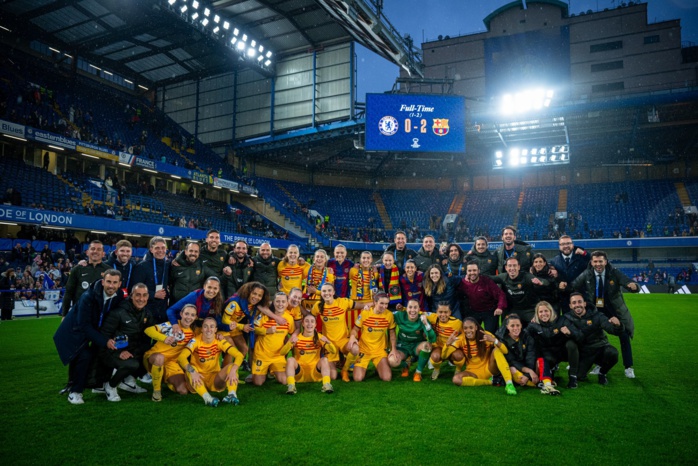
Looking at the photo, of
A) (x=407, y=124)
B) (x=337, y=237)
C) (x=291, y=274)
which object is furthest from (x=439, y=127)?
(x=291, y=274)

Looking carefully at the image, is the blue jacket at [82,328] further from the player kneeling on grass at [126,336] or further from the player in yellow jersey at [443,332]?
the player in yellow jersey at [443,332]

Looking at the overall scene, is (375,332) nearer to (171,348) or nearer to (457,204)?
(171,348)

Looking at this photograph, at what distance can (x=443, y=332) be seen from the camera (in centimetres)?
686

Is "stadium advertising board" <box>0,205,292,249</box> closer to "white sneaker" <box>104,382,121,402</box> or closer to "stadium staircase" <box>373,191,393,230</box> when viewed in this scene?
"white sneaker" <box>104,382,121,402</box>

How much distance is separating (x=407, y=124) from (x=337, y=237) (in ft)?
43.1

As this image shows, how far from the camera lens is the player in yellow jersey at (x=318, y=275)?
757cm

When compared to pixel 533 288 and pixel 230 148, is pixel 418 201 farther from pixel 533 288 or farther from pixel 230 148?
pixel 533 288

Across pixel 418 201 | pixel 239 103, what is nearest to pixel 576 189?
pixel 418 201

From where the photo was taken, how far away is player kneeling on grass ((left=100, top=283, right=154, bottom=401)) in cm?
554

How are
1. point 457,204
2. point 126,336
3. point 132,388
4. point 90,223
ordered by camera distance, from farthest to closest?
1. point 457,204
2. point 90,223
3. point 132,388
4. point 126,336

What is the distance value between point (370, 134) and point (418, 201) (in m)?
17.8

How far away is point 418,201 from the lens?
4453 cm

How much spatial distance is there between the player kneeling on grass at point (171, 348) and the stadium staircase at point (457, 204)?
38.7m

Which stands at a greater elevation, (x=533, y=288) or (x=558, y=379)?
(x=533, y=288)
